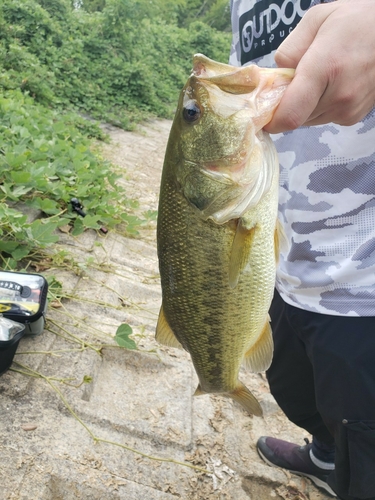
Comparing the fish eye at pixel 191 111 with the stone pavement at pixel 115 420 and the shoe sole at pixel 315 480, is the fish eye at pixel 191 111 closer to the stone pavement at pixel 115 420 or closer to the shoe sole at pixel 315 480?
the stone pavement at pixel 115 420

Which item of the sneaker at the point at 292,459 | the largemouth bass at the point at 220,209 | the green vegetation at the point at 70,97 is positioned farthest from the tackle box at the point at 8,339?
the sneaker at the point at 292,459

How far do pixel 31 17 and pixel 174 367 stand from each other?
33.4ft

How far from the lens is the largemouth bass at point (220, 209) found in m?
1.27

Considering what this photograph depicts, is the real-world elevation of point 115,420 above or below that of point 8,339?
below

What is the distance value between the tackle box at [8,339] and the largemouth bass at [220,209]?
90cm

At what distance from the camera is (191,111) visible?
1.35 m

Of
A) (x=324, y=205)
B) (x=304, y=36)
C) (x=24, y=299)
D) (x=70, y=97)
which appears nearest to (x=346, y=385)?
(x=324, y=205)

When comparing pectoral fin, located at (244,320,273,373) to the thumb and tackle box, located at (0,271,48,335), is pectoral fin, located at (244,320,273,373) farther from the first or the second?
tackle box, located at (0,271,48,335)

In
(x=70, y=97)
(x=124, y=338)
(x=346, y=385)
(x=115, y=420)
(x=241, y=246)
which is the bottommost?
(x=70, y=97)

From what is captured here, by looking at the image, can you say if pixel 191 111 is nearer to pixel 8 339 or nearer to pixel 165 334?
pixel 165 334

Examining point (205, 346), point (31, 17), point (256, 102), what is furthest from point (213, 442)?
point (31, 17)

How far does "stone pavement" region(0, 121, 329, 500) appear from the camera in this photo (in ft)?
6.52

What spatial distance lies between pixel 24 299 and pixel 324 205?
1.64 meters

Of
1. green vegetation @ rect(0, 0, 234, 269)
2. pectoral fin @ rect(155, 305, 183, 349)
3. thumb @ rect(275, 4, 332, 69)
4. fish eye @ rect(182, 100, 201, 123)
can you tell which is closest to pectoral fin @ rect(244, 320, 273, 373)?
pectoral fin @ rect(155, 305, 183, 349)
